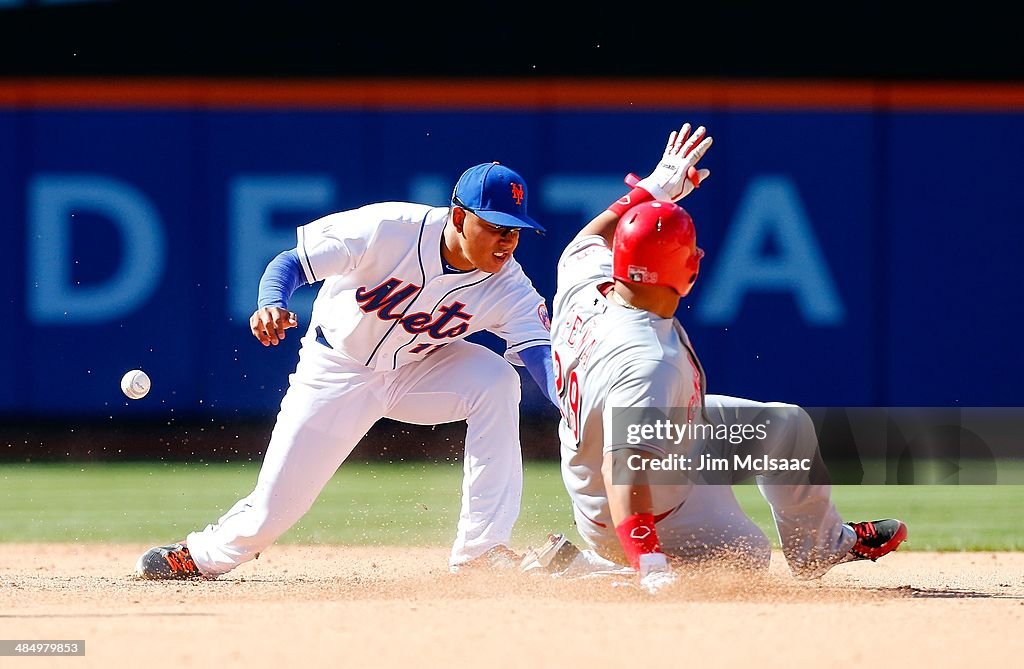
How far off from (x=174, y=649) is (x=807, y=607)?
155cm

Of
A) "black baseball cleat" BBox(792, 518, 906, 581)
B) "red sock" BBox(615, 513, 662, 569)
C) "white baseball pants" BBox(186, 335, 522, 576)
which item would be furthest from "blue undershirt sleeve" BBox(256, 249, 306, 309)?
"black baseball cleat" BBox(792, 518, 906, 581)

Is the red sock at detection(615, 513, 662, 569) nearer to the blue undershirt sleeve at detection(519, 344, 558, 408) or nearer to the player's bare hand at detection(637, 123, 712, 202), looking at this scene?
the blue undershirt sleeve at detection(519, 344, 558, 408)

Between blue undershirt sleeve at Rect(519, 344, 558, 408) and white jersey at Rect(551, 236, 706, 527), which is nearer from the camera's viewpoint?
white jersey at Rect(551, 236, 706, 527)

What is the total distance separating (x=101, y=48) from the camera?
8859 mm

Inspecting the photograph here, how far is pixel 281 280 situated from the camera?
429 cm

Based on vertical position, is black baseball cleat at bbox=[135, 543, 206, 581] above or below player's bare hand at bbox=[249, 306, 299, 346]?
below

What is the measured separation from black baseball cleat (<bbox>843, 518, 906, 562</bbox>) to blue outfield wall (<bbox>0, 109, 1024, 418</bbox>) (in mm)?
4380

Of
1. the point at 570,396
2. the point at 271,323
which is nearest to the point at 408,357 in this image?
the point at 271,323

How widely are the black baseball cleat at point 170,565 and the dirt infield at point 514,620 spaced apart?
0.06 meters

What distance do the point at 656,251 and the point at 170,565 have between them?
1831 mm

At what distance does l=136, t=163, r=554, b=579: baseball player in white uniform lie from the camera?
14.5 ft

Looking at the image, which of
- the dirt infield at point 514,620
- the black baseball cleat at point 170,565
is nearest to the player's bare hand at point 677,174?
the dirt infield at point 514,620

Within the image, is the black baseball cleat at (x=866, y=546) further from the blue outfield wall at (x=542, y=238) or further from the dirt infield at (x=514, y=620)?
the blue outfield wall at (x=542, y=238)

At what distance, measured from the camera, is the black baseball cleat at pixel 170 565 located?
14.8ft
